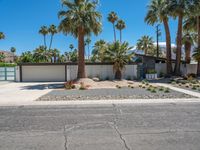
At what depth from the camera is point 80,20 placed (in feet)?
73.7

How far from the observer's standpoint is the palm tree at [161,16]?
31833 millimetres

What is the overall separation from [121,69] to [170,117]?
19642 millimetres

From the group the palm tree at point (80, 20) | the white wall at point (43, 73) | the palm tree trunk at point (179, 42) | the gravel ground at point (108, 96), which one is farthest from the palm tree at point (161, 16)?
the gravel ground at point (108, 96)

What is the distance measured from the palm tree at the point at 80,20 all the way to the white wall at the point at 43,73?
321 inches

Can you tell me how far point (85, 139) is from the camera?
6012 mm

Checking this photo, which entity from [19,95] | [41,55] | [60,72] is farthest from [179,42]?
[41,55]

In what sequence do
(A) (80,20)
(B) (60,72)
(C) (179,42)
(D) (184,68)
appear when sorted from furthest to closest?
(D) (184,68)
(C) (179,42)
(B) (60,72)
(A) (80,20)

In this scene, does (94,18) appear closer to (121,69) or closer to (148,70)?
(121,69)

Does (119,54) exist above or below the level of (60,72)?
above

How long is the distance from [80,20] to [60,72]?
11064mm

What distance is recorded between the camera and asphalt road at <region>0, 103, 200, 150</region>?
18.1 feet

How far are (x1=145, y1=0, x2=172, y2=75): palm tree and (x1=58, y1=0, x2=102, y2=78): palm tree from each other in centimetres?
1188

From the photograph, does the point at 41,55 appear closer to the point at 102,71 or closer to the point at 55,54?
the point at 55,54

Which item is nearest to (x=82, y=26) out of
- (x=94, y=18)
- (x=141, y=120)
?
(x=94, y=18)
